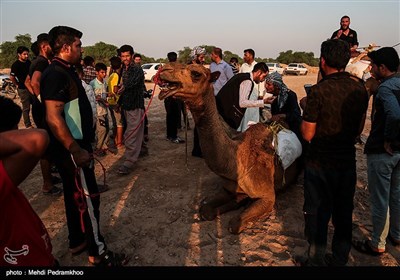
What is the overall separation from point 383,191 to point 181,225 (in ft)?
8.43

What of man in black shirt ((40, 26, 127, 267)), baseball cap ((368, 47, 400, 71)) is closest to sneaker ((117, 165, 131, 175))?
man in black shirt ((40, 26, 127, 267))

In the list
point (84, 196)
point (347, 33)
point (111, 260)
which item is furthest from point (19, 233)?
point (347, 33)

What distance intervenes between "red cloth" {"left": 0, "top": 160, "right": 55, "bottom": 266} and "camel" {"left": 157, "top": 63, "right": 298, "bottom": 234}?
6.06 ft

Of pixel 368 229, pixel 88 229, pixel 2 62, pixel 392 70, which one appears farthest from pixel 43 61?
pixel 2 62

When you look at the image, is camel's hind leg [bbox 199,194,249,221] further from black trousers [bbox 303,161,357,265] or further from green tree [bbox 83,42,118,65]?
green tree [bbox 83,42,118,65]

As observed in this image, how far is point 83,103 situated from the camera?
2.98 meters

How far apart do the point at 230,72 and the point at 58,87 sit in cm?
543

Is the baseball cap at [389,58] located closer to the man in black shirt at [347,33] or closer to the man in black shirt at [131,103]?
the man in black shirt at [131,103]

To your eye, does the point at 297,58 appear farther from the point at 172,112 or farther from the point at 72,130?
the point at 72,130

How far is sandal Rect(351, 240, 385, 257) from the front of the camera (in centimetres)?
345

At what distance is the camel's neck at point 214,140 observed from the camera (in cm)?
358

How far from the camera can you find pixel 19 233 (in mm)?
1738

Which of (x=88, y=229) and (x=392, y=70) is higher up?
(x=392, y=70)

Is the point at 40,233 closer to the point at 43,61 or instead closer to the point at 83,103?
the point at 83,103
